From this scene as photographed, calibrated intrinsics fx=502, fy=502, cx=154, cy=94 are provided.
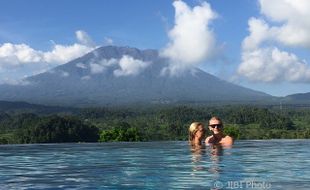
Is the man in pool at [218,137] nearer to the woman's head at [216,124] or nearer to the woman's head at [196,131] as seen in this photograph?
the woman's head at [216,124]

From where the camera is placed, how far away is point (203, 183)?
1044 cm

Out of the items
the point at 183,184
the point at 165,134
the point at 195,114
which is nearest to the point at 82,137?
the point at 165,134

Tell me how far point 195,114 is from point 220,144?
473 ft

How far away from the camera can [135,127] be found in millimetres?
88938

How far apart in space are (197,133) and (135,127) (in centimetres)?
7254

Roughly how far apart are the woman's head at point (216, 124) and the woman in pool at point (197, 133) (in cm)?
42

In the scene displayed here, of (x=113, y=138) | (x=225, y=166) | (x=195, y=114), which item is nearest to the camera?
(x=225, y=166)

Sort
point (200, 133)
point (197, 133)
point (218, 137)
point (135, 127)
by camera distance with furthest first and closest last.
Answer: point (135, 127)
point (218, 137)
point (197, 133)
point (200, 133)

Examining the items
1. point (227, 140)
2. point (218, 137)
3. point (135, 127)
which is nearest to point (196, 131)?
point (218, 137)

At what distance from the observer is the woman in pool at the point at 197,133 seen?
53.1 ft

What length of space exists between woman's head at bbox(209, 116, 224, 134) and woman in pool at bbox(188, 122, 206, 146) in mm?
417

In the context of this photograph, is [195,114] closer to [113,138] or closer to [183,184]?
[113,138]

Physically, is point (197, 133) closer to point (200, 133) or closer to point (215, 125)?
point (200, 133)

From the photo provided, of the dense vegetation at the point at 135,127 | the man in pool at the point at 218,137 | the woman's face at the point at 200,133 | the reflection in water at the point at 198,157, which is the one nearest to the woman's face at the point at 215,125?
the man in pool at the point at 218,137
